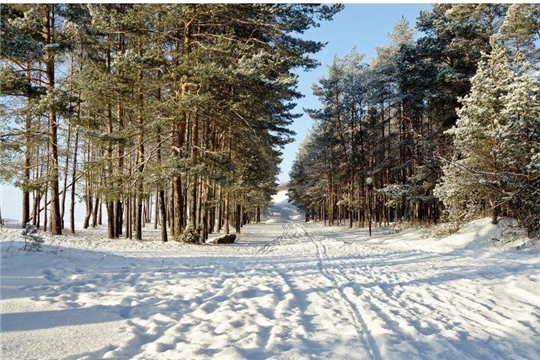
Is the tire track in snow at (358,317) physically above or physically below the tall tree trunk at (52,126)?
below

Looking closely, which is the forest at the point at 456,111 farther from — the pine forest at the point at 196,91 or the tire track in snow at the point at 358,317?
the tire track in snow at the point at 358,317

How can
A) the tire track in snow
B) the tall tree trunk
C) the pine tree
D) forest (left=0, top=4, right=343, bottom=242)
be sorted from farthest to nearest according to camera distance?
the tall tree trunk
the pine tree
forest (left=0, top=4, right=343, bottom=242)
the tire track in snow

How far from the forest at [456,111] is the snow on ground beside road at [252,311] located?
5874 millimetres

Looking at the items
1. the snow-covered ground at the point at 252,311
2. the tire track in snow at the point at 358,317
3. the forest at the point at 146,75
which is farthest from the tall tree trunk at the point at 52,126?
the tire track in snow at the point at 358,317

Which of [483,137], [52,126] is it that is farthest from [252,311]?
[52,126]

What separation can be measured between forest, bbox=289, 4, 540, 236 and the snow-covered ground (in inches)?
231

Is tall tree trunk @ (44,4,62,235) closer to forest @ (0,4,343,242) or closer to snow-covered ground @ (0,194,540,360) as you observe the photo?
forest @ (0,4,343,242)

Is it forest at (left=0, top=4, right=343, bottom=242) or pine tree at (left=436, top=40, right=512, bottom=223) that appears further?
pine tree at (left=436, top=40, right=512, bottom=223)

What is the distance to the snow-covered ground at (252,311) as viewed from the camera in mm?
3289

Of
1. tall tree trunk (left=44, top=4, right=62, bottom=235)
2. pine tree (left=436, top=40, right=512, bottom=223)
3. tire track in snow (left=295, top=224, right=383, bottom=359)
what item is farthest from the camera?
tall tree trunk (left=44, top=4, right=62, bottom=235)

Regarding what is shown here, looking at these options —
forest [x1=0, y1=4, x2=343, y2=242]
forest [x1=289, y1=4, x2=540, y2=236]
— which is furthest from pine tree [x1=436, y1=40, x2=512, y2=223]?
forest [x1=0, y1=4, x2=343, y2=242]

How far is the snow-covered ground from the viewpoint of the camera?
10.8 ft

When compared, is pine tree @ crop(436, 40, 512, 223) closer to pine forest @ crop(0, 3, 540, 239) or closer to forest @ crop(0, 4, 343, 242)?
pine forest @ crop(0, 3, 540, 239)

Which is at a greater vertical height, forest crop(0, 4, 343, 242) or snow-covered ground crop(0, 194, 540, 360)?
forest crop(0, 4, 343, 242)
